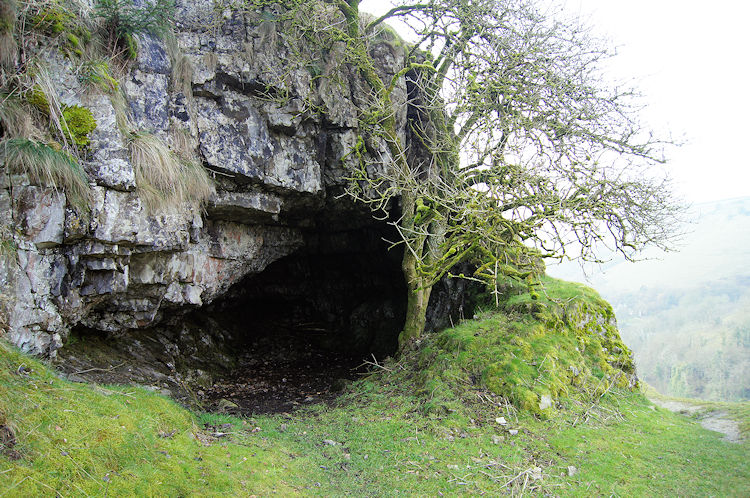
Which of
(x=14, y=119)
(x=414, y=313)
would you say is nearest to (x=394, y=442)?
(x=414, y=313)

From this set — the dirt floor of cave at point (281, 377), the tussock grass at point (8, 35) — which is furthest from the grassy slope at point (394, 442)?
the tussock grass at point (8, 35)

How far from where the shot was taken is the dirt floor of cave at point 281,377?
27.0 feet

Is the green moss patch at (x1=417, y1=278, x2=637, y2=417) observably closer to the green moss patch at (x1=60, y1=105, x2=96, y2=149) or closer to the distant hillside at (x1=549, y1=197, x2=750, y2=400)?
the green moss patch at (x1=60, y1=105, x2=96, y2=149)

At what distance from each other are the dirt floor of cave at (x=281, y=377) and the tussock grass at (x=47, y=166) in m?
4.11

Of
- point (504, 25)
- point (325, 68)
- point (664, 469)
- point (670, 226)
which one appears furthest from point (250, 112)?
point (664, 469)

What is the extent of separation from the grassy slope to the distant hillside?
2117 cm

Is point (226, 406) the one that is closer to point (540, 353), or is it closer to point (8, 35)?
point (540, 353)

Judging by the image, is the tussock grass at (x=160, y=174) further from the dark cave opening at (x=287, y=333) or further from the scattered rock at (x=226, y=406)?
the scattered rock at (x=226, y=406)

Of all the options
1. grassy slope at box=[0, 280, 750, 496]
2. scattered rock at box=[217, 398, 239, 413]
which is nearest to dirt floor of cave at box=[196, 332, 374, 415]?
scattered rock at box=[217, 398, 239, 413]

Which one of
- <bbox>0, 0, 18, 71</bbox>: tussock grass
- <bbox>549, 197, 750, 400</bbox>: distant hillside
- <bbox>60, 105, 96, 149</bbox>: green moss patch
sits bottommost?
<bbox>549, 197, 750, 400</bbox>: distant hillside

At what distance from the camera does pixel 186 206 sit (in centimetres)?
732

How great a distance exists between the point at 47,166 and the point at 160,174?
5.32 ft

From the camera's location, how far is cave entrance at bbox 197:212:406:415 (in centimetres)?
1156

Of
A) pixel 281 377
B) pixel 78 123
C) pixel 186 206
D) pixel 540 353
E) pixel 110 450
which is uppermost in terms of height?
pixel 78 123
